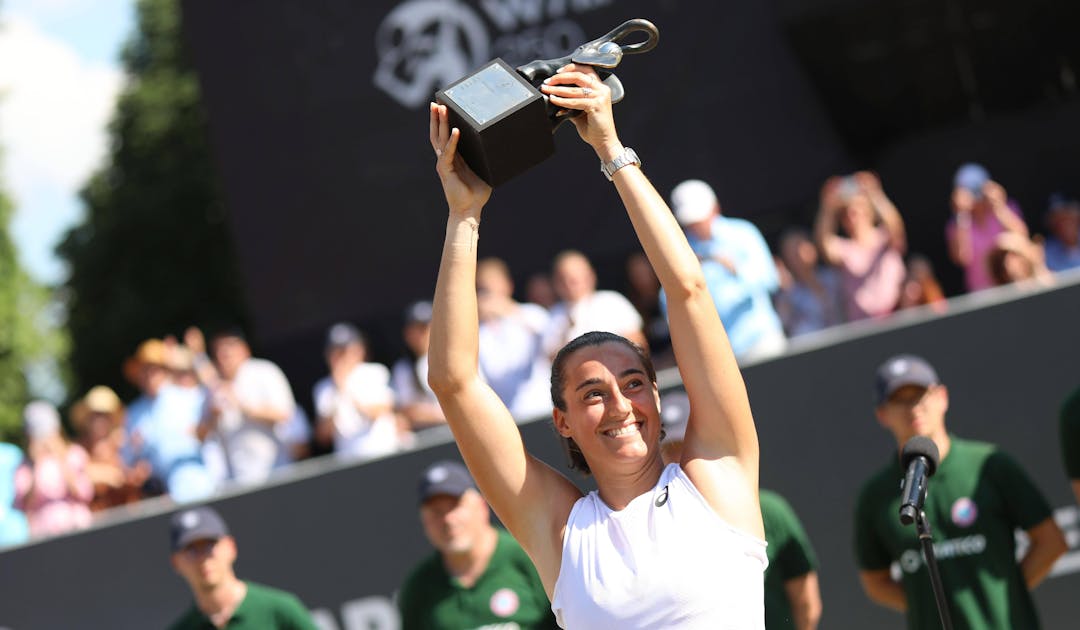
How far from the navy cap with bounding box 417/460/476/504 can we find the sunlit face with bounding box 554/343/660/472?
3.15m

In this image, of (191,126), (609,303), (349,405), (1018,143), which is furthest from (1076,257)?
(191,126)

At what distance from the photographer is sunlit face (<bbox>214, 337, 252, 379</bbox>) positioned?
917cm

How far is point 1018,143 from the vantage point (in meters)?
10.0

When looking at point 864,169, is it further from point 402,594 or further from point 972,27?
point 402,594

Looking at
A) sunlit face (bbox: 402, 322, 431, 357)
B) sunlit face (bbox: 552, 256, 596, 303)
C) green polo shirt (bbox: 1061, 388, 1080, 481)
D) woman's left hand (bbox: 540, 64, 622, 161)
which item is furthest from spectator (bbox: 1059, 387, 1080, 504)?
sunlit face (bbox: 402, 322, 431, 357)

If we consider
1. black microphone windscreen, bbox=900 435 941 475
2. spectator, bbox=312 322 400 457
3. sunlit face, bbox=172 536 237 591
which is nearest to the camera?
black microphone windscreen, bbox=900 435 941 475

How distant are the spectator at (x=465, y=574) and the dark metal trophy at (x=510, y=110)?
3.23 metres

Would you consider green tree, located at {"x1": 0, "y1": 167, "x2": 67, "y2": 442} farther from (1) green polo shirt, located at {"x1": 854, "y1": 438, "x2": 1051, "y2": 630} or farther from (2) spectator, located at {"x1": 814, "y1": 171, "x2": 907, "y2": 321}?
(1) green polo shirt, located at {"x1": 854, "y1": 438, "x2": 1051, "y2": 630}

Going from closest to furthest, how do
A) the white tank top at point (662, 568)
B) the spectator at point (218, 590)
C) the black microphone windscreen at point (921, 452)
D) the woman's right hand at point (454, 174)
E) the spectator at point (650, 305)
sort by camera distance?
the white tank top at point (662, 568)
the woman's right hand at point (454, 174)
the black microphone windscreen at point (921, 452)
the spectator at point (218, 590)
the spectator at point (650, 305)

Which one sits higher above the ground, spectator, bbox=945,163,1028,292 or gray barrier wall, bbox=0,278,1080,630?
spectator, bbox=945,163,1028,292

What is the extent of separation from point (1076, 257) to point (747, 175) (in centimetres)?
236

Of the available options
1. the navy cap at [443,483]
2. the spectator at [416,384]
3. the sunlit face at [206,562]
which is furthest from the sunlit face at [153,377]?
the navy cap at [443,483]

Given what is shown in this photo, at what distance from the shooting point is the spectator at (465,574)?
620cm

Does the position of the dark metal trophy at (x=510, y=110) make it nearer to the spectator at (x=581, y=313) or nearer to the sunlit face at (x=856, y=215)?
the spectator at (x=581, y=313)
